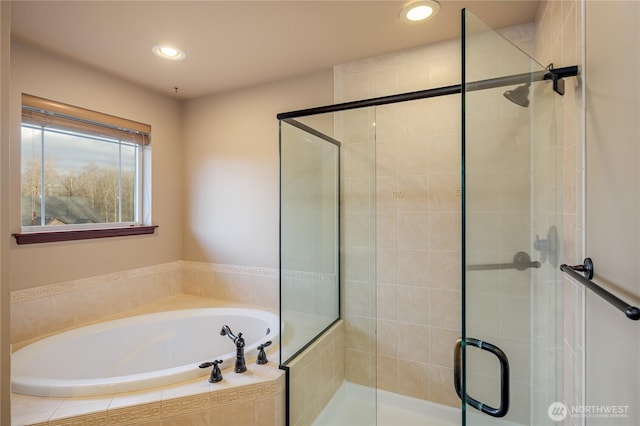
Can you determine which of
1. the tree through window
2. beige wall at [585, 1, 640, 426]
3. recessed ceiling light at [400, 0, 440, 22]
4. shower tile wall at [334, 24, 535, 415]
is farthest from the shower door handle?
the tree through window

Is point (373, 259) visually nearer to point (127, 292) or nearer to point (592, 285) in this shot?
point (592, 285)

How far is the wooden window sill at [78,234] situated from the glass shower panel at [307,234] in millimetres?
1395

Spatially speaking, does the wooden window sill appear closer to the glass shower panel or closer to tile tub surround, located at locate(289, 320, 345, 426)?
the glass shower panel

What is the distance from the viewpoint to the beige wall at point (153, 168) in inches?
70.2

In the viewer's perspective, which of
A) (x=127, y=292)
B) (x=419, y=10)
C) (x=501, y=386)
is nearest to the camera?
(x=501, y=386)

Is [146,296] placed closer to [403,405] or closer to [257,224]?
[257,224]

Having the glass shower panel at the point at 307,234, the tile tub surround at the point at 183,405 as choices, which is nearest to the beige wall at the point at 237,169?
the glass shower panel at the point at 307,234

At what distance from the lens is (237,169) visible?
2.57 meters

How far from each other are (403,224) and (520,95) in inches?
43.2

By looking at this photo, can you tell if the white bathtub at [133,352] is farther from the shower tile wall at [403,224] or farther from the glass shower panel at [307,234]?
the shower tile wall at [403,224]

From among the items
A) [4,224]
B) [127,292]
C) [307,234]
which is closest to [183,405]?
[4,224]

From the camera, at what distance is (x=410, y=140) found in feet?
6.49

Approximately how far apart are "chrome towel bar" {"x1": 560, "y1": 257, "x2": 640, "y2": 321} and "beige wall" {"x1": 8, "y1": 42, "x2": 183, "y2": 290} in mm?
2724

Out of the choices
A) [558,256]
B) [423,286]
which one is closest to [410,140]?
[423,286]
